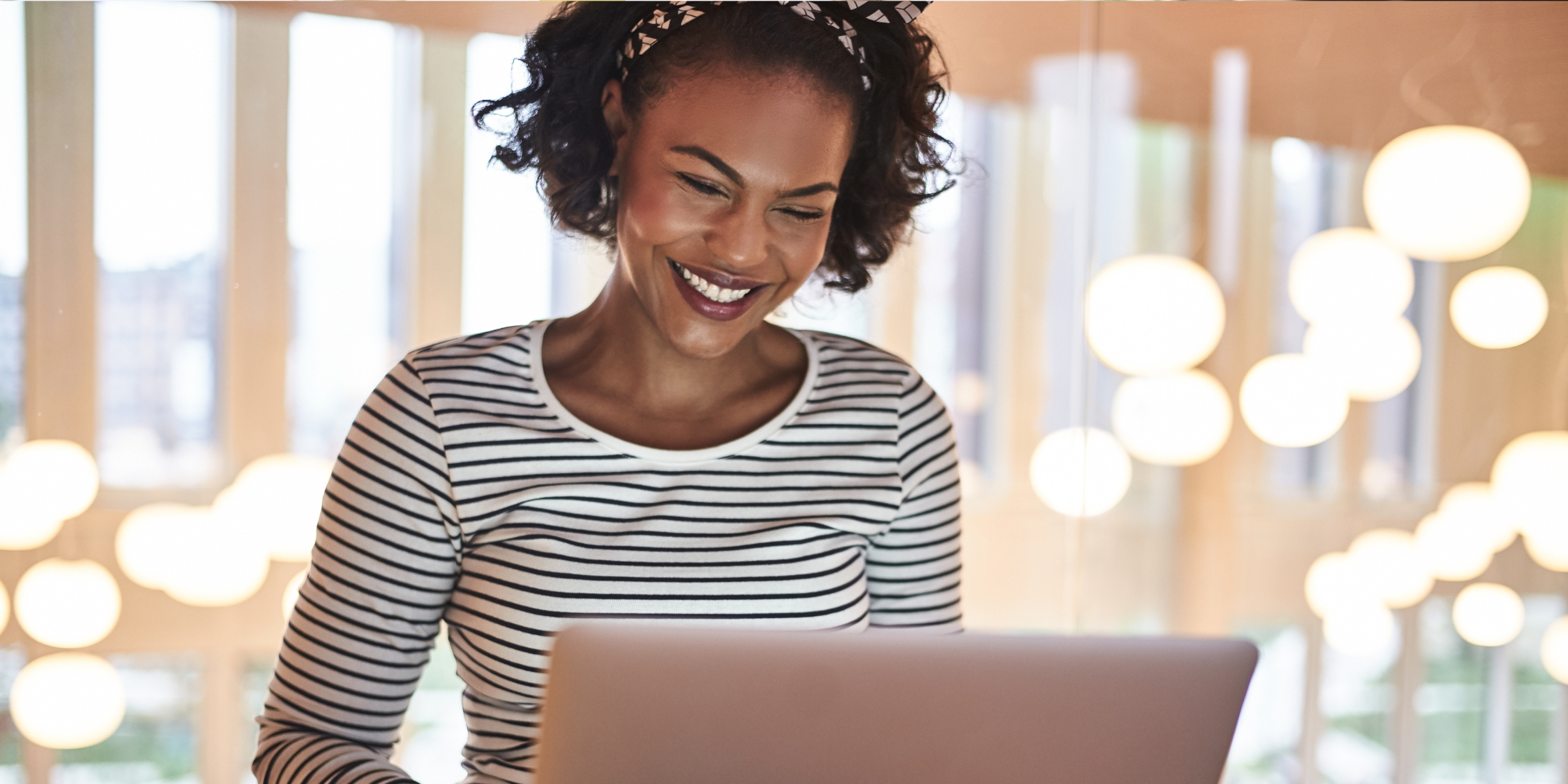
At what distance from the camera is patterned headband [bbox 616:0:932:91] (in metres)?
1.08

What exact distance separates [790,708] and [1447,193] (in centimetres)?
156

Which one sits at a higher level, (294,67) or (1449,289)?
(294,67)

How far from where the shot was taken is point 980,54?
1516 millimetres

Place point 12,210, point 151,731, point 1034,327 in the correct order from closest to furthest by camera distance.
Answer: point 12,210, point 151,731, point 1034,327

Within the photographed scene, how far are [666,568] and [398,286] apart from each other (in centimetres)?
58

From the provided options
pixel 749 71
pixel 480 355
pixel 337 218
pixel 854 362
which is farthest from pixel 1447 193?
pixel 337 218

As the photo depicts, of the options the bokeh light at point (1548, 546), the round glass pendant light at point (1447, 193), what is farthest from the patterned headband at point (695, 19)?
the bokeh light at point (1548, 546)

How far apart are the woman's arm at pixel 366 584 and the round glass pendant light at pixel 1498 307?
158 centimetres

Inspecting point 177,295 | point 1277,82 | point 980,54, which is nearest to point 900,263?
point 980,54

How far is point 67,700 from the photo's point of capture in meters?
1.26

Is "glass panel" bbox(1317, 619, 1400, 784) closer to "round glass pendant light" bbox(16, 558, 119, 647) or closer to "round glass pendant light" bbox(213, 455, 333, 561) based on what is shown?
"round glass pendant light" bbox(213, 455, 333, 561)

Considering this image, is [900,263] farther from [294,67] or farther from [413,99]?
[294,67]

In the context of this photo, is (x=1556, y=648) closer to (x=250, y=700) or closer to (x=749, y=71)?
(x=749, y=71)

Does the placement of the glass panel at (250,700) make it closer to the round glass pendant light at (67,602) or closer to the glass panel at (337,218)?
the round glass pendant light at (67,602)
